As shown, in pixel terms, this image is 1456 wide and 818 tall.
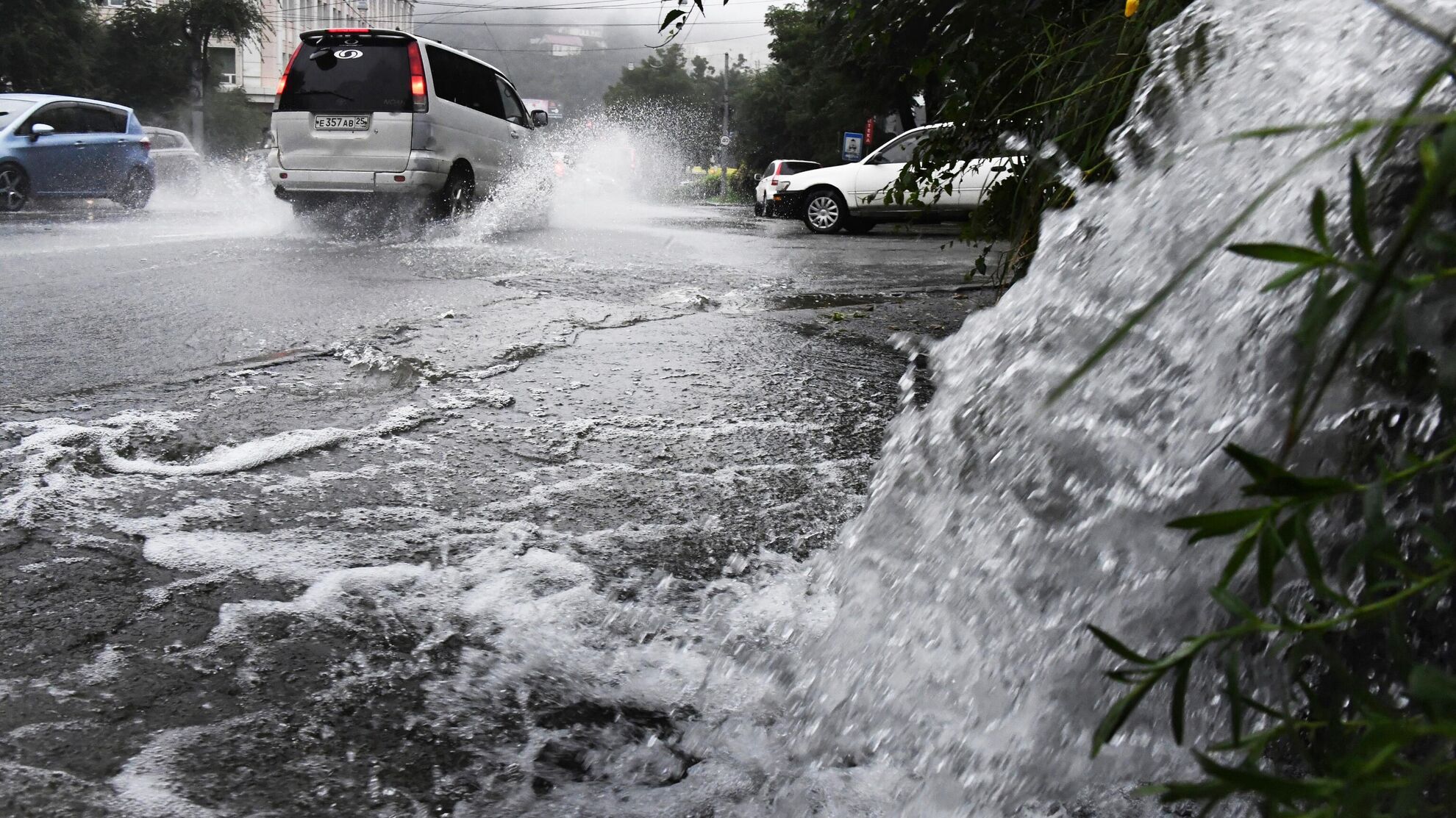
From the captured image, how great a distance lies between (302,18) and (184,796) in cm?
7641

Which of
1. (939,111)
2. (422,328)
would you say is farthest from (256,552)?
(422,328)

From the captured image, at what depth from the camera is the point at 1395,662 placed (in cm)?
75

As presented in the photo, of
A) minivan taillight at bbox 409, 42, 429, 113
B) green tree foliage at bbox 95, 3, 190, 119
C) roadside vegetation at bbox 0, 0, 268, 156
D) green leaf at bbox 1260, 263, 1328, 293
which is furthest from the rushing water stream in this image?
green tree foliage at bbox 95, 3, 190, 119

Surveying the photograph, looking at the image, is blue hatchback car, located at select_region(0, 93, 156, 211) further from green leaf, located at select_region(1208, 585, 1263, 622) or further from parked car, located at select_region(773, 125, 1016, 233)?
green leaf, located at select_region(1208, 585, 1263, 622)

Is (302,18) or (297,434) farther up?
(302,18)

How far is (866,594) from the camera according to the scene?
2.32m

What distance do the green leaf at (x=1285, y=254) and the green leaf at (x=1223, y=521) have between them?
0.14 metres

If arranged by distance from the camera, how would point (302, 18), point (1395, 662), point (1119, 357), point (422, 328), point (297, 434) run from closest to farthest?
point (1395, 662)
point (1119, 357)
point (297, 434)
point (422, 328)
point (302, 18)

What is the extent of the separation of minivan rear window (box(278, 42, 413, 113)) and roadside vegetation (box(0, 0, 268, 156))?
2186 centimetres

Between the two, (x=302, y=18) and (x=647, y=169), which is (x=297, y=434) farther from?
(x=302, y=18)

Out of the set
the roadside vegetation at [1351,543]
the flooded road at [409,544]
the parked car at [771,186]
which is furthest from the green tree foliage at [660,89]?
the roadside vegetation at [1351,543]

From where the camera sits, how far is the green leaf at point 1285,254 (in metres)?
0.61

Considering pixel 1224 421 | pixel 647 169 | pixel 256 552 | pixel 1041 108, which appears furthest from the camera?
pixel 647 169

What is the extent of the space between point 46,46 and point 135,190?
16325 mm
